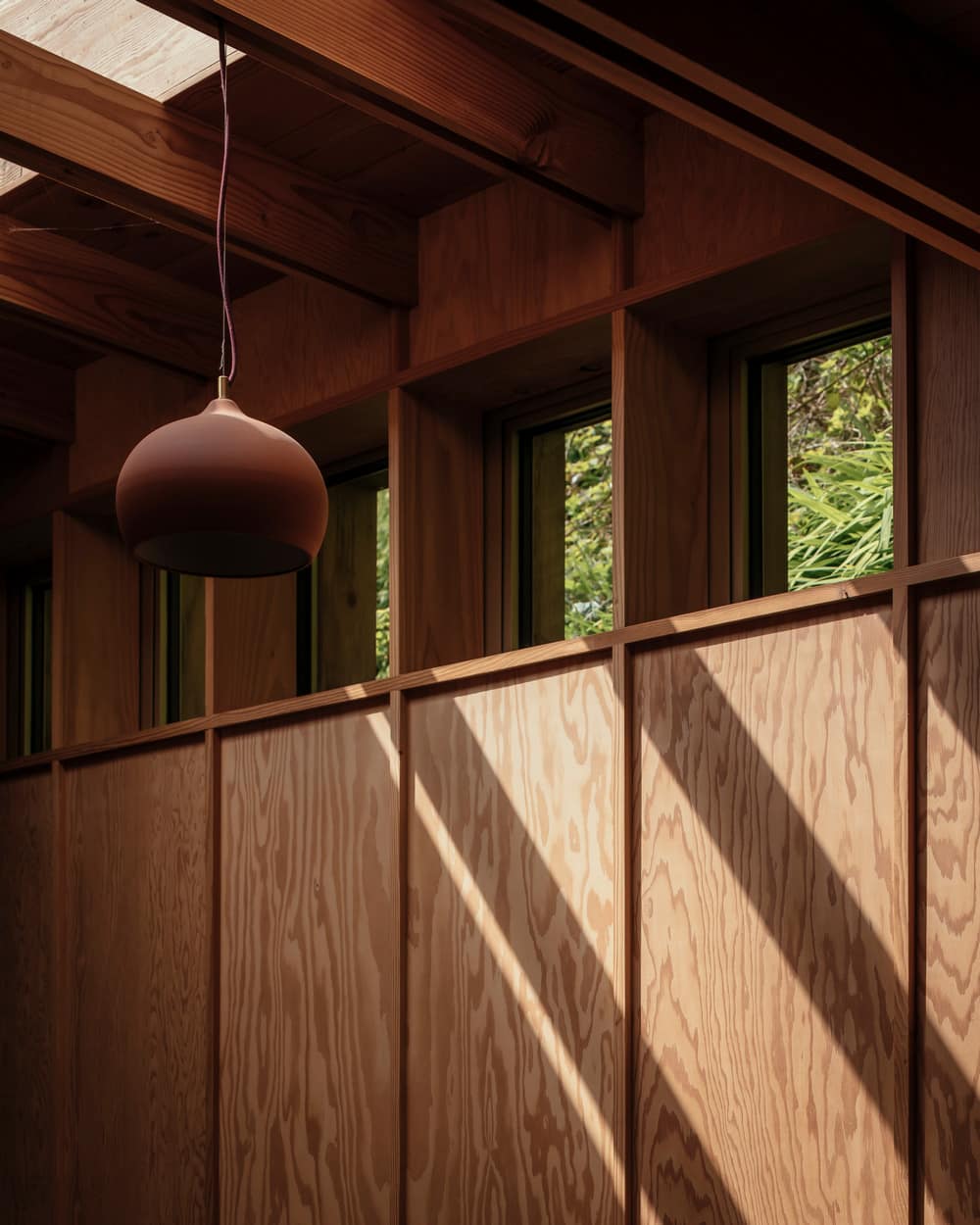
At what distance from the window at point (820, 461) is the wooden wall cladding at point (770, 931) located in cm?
38

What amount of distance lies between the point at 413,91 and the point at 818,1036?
81.8 inches

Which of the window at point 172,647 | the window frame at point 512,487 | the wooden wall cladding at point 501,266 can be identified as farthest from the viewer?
the window at point 172,647

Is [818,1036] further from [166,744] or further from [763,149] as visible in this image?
[166,744]

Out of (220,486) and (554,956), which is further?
(554,956)

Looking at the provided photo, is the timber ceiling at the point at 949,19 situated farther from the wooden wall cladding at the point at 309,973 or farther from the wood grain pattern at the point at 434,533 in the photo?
the wooden wall cladding at the point at 309,973

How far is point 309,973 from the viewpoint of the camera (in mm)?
4379

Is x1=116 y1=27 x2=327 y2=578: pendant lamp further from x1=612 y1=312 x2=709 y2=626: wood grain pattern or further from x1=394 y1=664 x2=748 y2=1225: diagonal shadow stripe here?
x1=394 y1=664 x2=748 y2=1225: diagonal shadow stripe

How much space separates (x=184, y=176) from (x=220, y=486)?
1.60 m

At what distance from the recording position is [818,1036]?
3336 mm

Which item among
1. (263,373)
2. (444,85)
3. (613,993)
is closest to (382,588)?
(263,373)

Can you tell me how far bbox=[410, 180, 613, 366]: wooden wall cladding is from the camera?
13.3 feet

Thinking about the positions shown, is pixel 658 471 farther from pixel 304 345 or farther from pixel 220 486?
pixel 220 486

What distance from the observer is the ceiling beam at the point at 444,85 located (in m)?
3.26

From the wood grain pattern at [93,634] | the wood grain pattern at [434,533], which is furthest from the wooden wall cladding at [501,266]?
the wood grain pattern at [93,634]
